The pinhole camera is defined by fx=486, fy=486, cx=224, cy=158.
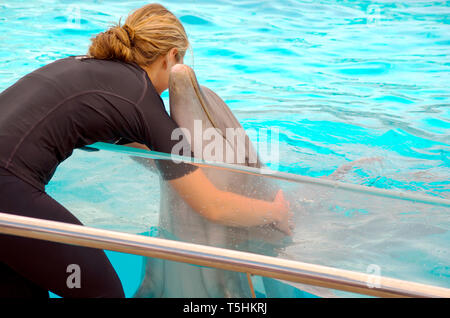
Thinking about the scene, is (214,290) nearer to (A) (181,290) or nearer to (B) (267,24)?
(A) (181,290)

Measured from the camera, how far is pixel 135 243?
1.38m

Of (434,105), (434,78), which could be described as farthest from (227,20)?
(434,105)

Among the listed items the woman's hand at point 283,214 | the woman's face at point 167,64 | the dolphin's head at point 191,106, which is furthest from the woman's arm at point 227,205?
the woman's face at point 167,64

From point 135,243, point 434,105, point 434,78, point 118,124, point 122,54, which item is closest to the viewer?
point 135,243

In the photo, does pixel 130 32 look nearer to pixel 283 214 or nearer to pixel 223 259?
pixel 283 214

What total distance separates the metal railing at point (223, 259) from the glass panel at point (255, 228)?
0.87 ft

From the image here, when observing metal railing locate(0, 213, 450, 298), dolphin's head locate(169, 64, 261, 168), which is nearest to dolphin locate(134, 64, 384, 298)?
dolphin's head locate(169, 64, 261, 168)

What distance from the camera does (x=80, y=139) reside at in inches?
71.7

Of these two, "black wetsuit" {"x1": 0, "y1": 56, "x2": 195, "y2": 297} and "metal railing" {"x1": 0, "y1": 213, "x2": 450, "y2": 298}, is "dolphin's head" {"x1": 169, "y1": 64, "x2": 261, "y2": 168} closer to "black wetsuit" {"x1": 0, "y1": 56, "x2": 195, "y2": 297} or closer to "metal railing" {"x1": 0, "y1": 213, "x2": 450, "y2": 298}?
"black wetsuit" {"x1": 0, "y1": 56, "x2": 195, "y2": 297}

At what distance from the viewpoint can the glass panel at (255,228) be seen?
1.71 m

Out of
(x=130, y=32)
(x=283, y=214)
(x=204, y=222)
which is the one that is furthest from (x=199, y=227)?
(x=130, y=32)

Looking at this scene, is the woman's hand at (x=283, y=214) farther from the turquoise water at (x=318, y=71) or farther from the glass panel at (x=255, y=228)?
the turquoise water at (x=318, y=71)

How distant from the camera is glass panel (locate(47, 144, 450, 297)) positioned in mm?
1707
